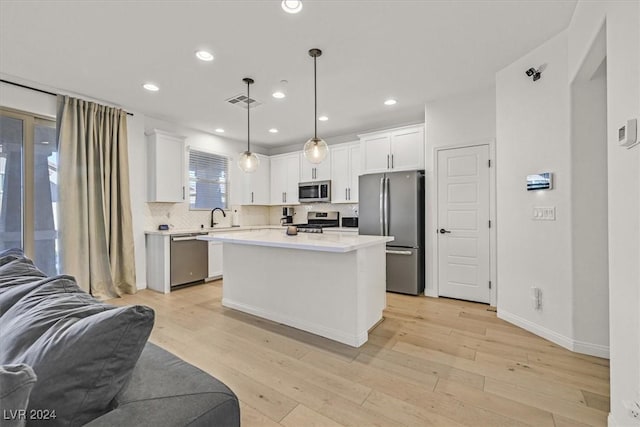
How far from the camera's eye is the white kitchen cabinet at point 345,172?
515 centimetres

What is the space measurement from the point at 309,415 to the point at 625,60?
246 centimetres

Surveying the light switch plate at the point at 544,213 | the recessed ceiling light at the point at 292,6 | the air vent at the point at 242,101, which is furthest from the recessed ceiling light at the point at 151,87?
the light switch plate at the point at 544,213

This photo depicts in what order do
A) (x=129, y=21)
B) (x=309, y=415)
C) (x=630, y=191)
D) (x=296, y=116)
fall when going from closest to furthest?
(x=630, y=191), (x=309, y=415), (x=129, y=21), (x=296, y=116)

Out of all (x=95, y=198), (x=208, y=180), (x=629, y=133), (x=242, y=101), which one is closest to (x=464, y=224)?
Answer: (x=629, y=133)

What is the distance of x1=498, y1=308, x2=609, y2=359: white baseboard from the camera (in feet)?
7.65

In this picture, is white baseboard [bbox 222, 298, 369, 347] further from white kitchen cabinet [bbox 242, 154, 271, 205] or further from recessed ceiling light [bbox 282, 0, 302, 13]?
white kitchen cabinet [bbox 242, 154, 271, 205]

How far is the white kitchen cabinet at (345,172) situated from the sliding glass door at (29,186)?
3.99 meters

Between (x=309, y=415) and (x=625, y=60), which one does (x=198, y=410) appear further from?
(x=625, y=60)

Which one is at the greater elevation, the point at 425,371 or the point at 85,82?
the point at 85,82

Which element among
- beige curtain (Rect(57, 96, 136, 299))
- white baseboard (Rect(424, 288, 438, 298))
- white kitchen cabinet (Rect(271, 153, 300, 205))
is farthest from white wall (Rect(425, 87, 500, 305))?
beige curtain (Rect(57, 96, 136, 299))

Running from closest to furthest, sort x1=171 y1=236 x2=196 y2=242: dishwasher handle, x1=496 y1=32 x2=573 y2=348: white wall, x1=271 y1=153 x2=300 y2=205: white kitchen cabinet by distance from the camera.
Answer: x1=496 y1=32 x2=573 y2=348: white wall
x1=171 y1=236 x2=196 y2=242: dishwasher handle
x1=271 y1=153 x2=300 y2=205: white kitchen cabinet

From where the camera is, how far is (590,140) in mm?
2352

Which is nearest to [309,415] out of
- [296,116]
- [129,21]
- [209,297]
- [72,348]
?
[72,348]

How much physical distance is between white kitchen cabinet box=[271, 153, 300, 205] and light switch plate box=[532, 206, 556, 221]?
4.09 meters
